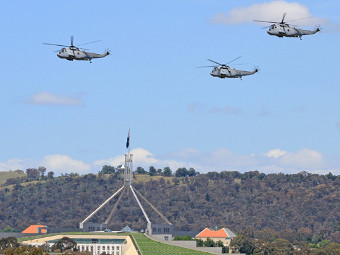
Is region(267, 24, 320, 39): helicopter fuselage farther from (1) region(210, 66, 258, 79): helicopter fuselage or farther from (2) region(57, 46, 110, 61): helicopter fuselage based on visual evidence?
(2) region(57, 46, 110, 61): helicopter fuselage

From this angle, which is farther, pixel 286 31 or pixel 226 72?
pixel 226 72

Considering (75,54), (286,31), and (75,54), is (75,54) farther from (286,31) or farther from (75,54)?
(286,31)

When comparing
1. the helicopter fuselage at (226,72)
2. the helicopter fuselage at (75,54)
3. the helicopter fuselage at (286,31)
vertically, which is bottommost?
the helicopter fuselage at (226,72)

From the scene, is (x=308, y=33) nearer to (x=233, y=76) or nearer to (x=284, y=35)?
(x=284, y=35)

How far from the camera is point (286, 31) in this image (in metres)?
130

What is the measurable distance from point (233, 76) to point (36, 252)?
3803 centimetres

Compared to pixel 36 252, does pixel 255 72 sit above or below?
above

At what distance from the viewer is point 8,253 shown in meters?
127

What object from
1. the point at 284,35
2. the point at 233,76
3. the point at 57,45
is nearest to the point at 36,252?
the point at 57,45

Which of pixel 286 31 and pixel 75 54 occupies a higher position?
pixel 286 31

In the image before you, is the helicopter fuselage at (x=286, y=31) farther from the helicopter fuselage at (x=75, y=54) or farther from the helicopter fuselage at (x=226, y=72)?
the helicopter fuselage at (x=75, y=54)

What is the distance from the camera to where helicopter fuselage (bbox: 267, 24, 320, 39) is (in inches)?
5094

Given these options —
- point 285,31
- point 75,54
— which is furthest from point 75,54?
point 285,31

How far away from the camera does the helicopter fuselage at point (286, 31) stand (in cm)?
12938
